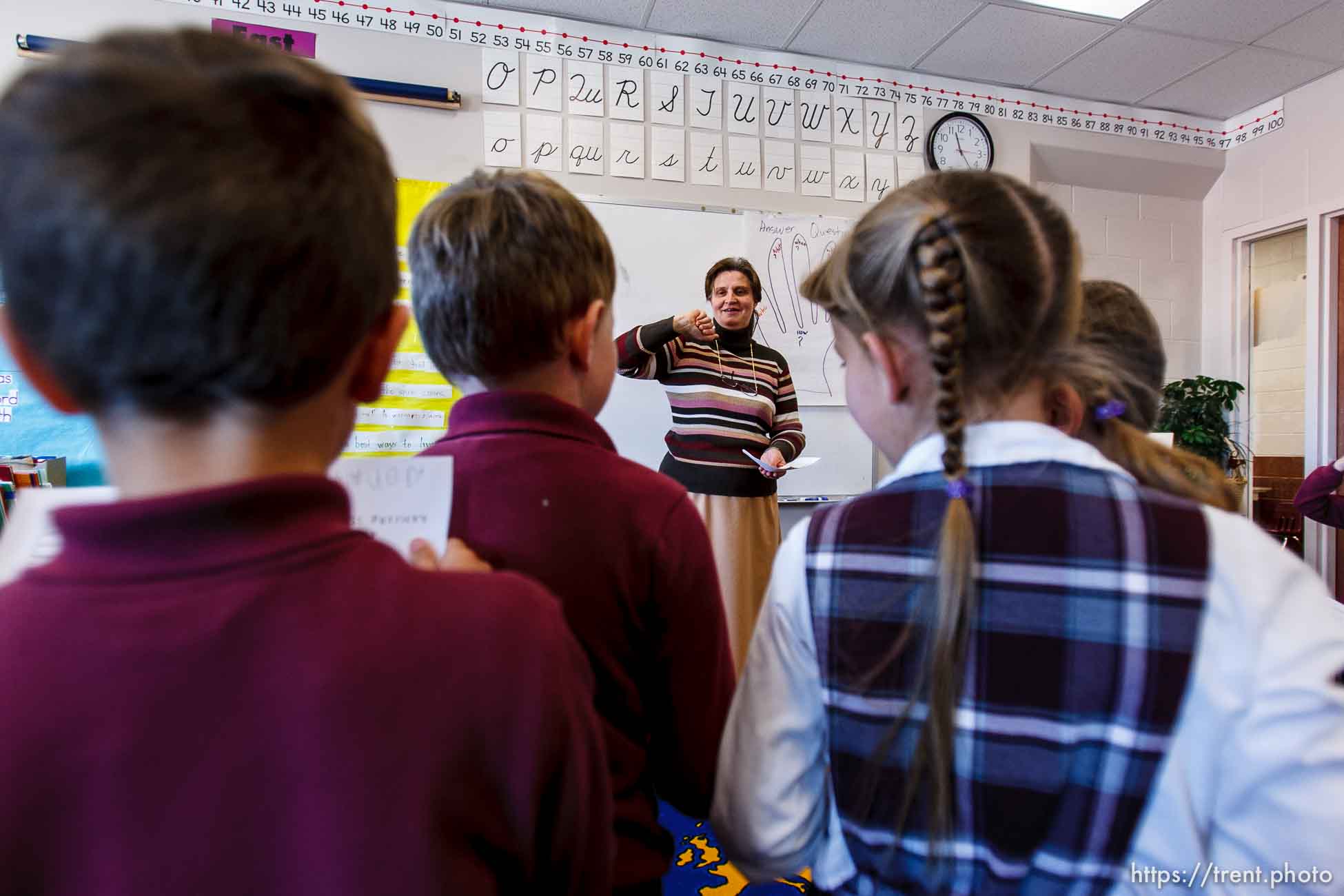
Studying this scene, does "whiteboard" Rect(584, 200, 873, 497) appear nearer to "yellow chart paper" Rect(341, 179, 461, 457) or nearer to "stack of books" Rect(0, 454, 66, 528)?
"yellow chart paper" Rect(341, 179, 461, 457)

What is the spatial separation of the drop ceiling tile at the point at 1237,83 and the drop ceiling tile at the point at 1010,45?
0.72 m

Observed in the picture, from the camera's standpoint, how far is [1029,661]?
59 centimetres

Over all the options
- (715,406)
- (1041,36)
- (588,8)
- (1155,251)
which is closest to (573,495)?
(715,406)

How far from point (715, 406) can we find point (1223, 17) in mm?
2550

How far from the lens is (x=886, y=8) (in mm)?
2795

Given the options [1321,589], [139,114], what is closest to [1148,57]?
[1321,589]

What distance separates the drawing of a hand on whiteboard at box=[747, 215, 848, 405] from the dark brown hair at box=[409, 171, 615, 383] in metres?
2.41

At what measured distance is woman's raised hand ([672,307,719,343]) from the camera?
2.34 m

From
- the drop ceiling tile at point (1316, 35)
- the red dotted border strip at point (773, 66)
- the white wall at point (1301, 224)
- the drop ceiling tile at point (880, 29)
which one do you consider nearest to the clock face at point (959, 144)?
the red dotted border strip at point (773, 66)

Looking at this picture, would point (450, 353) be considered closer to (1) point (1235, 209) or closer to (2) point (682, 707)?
(2) point (682, 707)

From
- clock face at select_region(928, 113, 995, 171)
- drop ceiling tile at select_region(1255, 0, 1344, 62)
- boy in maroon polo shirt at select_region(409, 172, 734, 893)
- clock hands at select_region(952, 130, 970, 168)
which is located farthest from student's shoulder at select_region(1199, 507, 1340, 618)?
drop ceiling tile at select_region(1255, 0, 1344, 62)

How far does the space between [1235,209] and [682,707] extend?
174 inches

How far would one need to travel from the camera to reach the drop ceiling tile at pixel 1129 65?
10.1 ft

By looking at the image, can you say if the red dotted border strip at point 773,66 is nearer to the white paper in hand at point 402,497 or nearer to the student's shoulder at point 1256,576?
the white paper in hand at point 402,497
